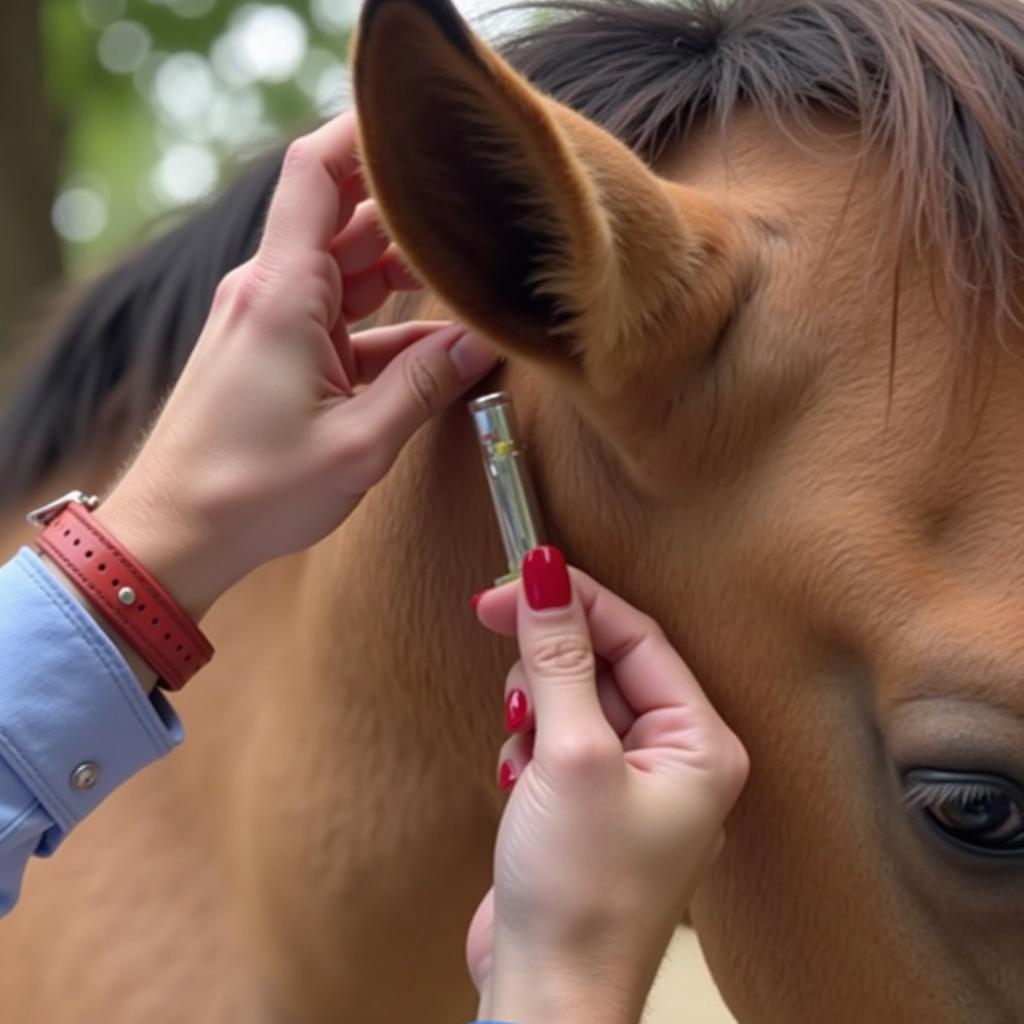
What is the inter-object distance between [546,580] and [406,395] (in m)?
0.20

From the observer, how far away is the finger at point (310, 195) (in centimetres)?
112

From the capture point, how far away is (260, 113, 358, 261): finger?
1.12 metres

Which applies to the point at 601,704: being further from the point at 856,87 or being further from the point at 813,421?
the point at 856,87

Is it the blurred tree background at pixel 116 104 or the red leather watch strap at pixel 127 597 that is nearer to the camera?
the red leather watch strap at pixel 127 597

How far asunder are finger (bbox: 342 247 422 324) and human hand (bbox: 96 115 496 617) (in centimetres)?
6

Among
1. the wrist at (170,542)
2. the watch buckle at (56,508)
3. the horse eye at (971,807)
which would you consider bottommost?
the horse eye at (971,807)

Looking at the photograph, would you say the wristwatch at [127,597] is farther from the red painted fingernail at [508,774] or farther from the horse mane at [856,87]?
the horse mane at [856,87]

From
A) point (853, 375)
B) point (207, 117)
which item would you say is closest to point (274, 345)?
point (853, 375)

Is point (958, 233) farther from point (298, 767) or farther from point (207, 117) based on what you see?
point (207, 117)

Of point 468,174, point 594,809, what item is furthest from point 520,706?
point 468,174

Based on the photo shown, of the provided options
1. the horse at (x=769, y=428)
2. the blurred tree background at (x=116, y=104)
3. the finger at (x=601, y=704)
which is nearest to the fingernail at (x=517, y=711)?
the finger at (x=601, y=704)

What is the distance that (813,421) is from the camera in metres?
0.96

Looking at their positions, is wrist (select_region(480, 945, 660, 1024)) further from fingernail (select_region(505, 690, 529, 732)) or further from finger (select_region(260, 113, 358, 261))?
finger (select_region(260, 113, 358, 261))

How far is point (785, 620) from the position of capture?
0.95 metres
